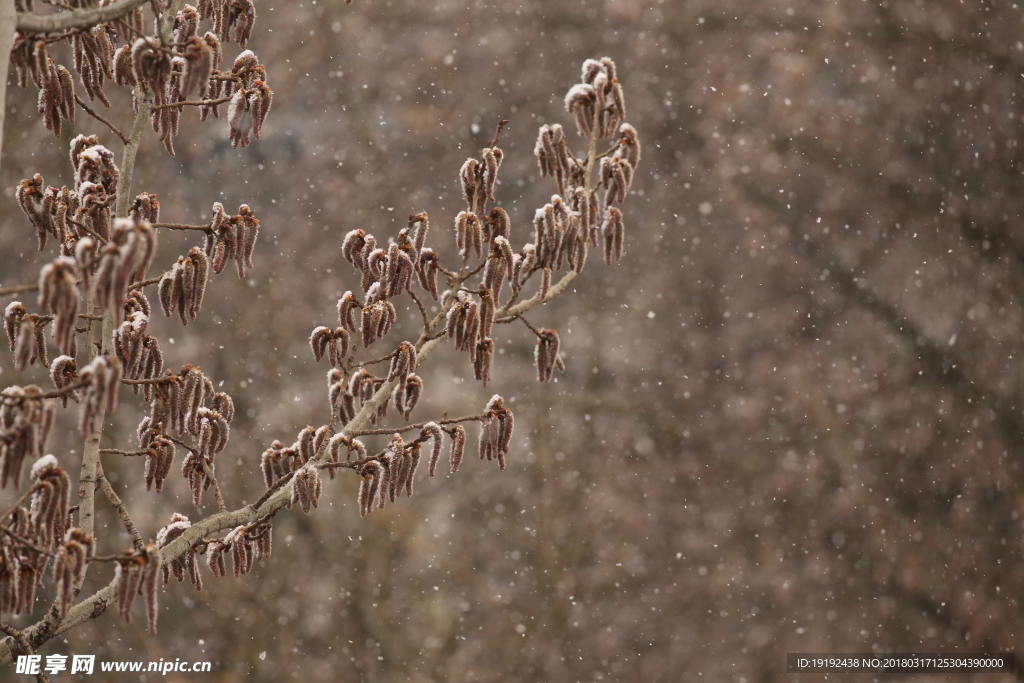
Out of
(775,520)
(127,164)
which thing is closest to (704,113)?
(775,520)

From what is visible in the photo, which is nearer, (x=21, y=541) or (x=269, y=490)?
(x=21, y=541)

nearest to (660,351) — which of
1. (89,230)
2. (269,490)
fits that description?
(269,490)

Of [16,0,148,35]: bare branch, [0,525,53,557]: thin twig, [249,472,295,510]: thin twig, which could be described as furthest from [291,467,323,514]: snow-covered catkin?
[16,0,148,35]: bare branch

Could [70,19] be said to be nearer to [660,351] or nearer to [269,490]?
[269,490]

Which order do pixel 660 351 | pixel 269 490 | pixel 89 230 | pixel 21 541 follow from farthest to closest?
pixel 660 351 → pixel 269 490 → pixel 89 230 → pixel 21 541

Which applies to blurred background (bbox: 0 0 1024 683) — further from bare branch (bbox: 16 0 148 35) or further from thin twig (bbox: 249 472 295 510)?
bare branch (bbox: 16 0 148 35)

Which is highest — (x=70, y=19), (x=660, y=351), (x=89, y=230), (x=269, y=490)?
(x=70, y=19)

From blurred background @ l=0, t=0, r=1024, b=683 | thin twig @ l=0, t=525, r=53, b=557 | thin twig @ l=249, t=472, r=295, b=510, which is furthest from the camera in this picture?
blurred background @ l=0, t=0, r=1024, b=683

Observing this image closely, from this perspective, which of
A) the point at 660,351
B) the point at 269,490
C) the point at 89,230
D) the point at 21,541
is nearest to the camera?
the point at 21,541

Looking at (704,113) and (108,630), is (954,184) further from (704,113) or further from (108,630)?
(108,630)

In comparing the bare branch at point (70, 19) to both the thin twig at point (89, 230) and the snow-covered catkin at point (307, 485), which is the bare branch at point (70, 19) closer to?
the thin twig at point (89, 230)
